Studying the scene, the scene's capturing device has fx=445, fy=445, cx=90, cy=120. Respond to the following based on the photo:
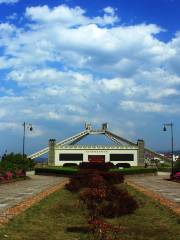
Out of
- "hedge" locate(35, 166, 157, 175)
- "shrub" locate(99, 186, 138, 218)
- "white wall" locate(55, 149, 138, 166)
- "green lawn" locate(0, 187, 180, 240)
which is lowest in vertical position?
"green lawn" locate(0, 187, 180, 240)

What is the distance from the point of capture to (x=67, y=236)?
12.7m

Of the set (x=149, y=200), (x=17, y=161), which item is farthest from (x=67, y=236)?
(x=17, y=161)

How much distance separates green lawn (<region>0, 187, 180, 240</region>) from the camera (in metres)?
12.6

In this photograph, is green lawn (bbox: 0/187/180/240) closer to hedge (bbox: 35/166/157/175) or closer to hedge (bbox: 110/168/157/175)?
hedge (bbox: 35/166/157/175)

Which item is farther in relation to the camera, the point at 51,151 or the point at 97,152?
the point at 97,152

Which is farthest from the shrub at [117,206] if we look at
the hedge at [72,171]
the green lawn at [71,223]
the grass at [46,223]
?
the hedge at [72,171]

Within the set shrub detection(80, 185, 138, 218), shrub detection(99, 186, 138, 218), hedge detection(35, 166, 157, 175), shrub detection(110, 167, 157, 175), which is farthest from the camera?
shrub detection(110, 167, 157, 175)

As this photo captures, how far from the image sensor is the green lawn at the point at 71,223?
12.6 m

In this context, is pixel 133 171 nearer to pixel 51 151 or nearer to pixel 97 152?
pixel 97 152

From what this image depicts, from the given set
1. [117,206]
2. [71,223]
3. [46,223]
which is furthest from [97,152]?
[46,223]

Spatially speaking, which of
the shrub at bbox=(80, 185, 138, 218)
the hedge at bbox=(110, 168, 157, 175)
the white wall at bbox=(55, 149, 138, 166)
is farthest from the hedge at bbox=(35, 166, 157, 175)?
the white wall at bbox=(55, 149, 138, 166)

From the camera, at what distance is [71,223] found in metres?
15.1

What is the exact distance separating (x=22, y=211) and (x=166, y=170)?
55683 millimetres

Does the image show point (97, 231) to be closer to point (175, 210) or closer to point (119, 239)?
point (119, 239)
